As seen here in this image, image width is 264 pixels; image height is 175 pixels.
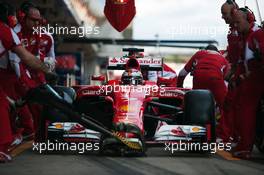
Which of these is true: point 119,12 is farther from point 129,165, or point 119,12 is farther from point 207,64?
point 129,165

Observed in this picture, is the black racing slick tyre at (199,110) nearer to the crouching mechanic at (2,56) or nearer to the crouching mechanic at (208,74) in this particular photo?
the crouching mechanic at (2,56)

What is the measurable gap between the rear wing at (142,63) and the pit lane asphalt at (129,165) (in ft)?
7.20

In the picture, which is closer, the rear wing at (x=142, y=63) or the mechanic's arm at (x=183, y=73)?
the rear wing at (x=142, y=63)

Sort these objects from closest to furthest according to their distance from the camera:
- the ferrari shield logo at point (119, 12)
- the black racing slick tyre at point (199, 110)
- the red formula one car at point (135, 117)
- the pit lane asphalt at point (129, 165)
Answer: the pit lane asphalt at point (129, 165)
the red formula one car at point (135, 117)
the black racing slick tyre at point (199, 110)
the ferrari shield logo at point (119, 12)

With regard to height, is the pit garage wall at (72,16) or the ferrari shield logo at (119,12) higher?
the pit garage wall at (72,16)

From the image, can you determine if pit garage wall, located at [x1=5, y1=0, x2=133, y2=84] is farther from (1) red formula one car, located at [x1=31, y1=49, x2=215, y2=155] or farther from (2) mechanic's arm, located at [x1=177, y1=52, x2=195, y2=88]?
(1) red formula one car, located at [x1=31, y1=49, x2=215, y2=155]

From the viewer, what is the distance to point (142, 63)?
35.4 ft

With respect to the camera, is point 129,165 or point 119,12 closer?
point 129,165

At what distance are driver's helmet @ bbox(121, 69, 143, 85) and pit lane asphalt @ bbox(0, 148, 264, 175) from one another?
3.42 feet

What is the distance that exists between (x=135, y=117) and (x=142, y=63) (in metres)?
2.52

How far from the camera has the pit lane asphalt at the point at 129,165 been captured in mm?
6891

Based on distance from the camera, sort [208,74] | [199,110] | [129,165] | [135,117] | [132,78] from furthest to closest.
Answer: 1. [208,74]
2. [132,78]
3. [199,110]
4. [135,117]
5. [129,165]

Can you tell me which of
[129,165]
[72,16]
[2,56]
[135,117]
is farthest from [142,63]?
[72,16]

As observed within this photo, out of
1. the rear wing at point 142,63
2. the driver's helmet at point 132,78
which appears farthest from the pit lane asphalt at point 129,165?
the rear wing at point 142,63
